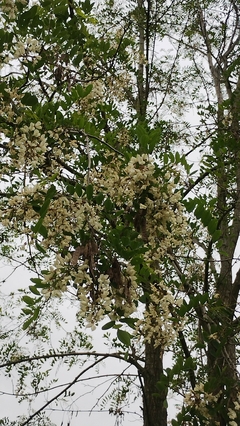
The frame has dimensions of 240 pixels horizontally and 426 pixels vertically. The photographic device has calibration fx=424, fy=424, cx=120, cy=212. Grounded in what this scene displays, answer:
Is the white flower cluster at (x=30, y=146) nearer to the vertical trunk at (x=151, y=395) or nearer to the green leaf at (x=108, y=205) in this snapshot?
the green leaf at (x=108, y=205)

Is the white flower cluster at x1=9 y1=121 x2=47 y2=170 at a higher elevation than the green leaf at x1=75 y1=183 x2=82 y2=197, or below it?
higher

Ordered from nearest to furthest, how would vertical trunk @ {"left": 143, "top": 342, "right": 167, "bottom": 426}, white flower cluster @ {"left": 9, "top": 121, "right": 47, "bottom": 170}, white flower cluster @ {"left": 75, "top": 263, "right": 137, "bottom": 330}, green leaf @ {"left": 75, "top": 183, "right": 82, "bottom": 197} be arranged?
white flower cluster @ {"left": 75, "top": 263, "right": 137, "bottom": 330} < green leaf @ {"left": 75, "top": 183, "right": 82, "bottom": 197} < white flower cluster @ {"left": 9, "top": 121, "right": 47, "bottom": 170} < vertical trunk @ {"left": 143, "top": 342, "right": 167, "bottom": 426}

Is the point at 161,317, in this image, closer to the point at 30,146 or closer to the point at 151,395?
the point at 30,146

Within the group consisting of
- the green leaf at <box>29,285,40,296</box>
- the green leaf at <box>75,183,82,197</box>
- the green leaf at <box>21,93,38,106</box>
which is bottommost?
the green leaf at <box>29,285,40,296</box>

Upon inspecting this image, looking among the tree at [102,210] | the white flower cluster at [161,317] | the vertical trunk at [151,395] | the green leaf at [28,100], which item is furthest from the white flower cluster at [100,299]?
the vertical trunk at [151,395]

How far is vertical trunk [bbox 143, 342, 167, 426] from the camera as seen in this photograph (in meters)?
2.76

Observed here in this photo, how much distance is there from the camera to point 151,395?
2803 mm

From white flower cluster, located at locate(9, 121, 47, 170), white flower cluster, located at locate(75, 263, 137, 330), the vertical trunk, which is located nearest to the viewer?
white flower cluster, located at locate(75, 263, 137, 330)

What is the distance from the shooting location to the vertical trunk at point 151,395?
2762 mm

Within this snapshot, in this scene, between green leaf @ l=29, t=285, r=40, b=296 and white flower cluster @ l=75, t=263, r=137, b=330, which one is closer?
white flower cluster @ l=75, t=263, r=137, b=330

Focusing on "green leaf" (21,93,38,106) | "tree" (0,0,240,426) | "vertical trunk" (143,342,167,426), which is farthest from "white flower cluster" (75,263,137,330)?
"vertical trunk" (143,342,167,426)

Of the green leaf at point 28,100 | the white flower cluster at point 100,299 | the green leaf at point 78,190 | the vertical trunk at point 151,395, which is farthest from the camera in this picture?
the vertical trunk at point 151,395

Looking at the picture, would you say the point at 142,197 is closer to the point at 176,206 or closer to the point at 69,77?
the point at 176,206

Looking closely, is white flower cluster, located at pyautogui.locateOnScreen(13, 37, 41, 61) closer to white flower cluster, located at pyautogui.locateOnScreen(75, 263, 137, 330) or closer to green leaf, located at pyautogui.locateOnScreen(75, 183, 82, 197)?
green leaf, located at pyautogui.locateOnScreen(75, 183, 82, 197)
